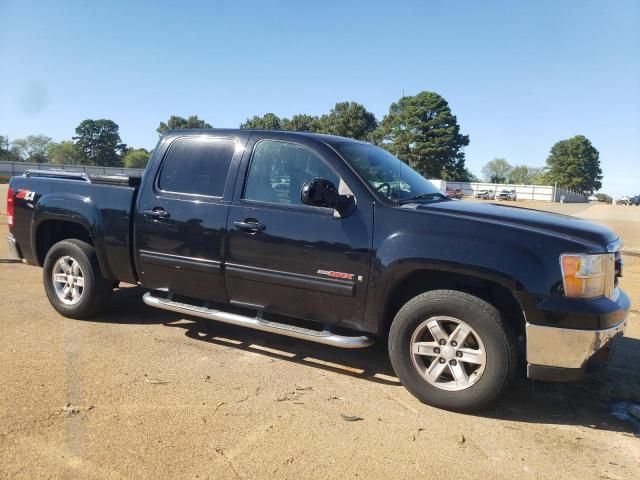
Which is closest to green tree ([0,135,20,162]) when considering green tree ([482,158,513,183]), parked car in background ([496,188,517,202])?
parked car in background ([496,188,517,202])

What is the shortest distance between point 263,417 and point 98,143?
353ft

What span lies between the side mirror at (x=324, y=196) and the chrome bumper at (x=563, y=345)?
152cm

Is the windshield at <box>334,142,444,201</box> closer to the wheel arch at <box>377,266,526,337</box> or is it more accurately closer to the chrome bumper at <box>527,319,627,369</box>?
the wheel arch at <box>377,266,526,337</box>

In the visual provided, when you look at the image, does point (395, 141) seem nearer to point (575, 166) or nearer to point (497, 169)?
point (575, 166)

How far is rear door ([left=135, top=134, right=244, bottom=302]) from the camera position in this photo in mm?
4430

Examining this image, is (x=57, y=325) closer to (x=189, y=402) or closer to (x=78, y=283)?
(x=78, y=283)

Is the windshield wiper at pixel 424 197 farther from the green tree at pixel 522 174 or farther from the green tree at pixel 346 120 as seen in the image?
the green tree at pixel 522 174

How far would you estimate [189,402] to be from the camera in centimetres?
356

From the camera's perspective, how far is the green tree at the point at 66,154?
93375mm

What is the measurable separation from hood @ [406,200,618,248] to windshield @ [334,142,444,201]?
10.4 inches

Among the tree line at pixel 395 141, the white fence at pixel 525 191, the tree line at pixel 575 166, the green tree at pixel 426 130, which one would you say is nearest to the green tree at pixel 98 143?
the tree line at pixel 395 141

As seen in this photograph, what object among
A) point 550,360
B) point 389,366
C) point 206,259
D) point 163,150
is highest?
point 163,150

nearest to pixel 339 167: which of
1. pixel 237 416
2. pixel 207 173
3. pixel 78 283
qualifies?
pixel 207 173

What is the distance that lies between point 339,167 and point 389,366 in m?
1.75
